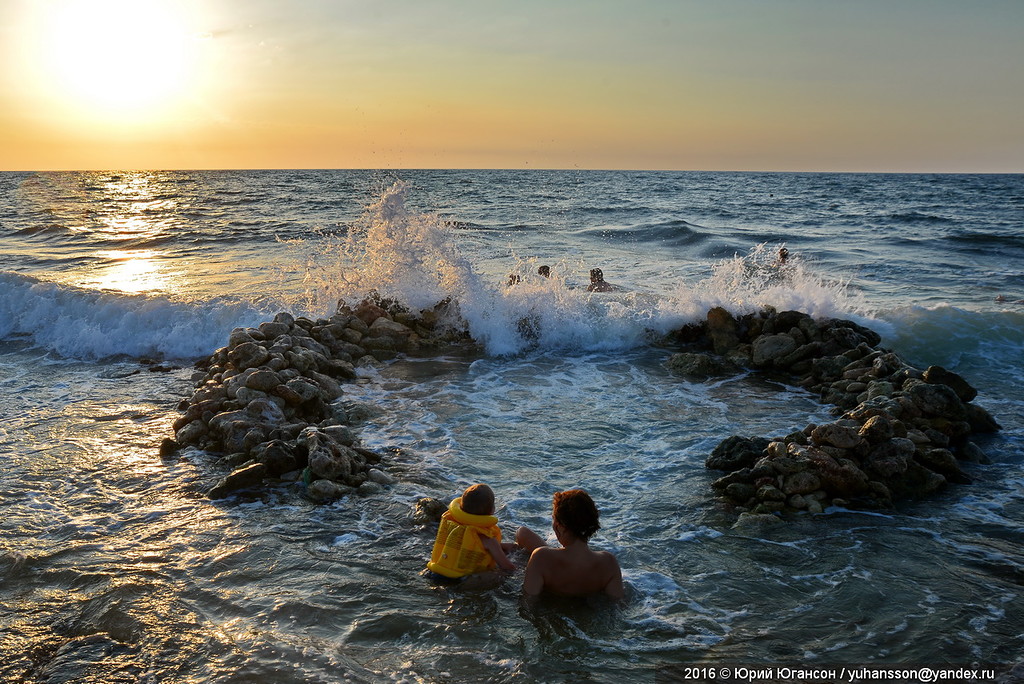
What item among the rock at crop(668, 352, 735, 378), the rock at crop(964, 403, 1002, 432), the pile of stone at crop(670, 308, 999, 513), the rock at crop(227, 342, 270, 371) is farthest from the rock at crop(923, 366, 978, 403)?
the rock at crop(227, 342, 270, 371)

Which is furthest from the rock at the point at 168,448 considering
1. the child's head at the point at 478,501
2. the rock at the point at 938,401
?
the rock at the point at 938,401

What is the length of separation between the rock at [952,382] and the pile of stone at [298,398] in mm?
6719

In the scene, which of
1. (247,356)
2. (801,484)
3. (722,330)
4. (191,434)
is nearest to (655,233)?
(722,330)

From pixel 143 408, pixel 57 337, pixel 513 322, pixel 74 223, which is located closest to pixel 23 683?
pixel 143 408

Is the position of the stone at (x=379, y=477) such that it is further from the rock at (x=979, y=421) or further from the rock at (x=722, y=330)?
the rock at (x=722, y=330)

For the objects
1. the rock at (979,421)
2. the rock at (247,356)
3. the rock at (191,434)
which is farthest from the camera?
the rock at (247,356)

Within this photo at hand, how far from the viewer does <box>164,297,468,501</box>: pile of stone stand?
6828mm

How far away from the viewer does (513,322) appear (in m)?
12.8

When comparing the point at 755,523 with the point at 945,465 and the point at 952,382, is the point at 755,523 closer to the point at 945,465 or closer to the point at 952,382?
the point at 945,465

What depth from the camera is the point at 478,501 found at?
5117 mm

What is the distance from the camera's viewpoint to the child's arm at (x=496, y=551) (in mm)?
5188

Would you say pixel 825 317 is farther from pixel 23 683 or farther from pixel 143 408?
pixel 23 683

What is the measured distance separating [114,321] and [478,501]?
36.5ft

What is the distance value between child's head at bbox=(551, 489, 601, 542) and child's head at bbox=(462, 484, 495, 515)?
0.53 meters
